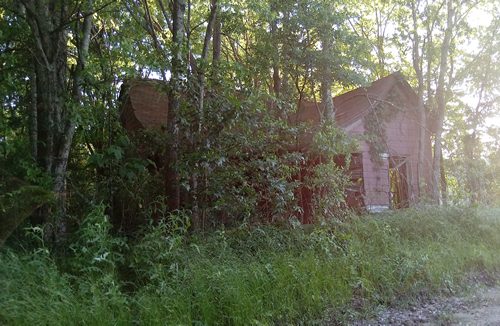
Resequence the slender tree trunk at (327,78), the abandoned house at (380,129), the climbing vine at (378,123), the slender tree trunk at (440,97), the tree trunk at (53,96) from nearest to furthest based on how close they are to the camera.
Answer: the tree trunk at (53,96), the slender tree trunk at (327,78), the abandoned house at (380,129), the slender tree trunk at (440,97), the climbing vine at (378,123)

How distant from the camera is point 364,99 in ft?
53.3

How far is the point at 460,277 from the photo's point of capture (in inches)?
327

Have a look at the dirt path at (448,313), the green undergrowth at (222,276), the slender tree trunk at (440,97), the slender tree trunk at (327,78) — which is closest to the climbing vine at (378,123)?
the slender tree trunk at (440,97)

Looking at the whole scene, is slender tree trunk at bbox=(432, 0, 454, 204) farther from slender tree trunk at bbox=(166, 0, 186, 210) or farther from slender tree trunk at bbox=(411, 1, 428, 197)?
slender tree trunk at bbox=(166, 0, 186, 210)

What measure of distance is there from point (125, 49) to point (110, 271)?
168 inches

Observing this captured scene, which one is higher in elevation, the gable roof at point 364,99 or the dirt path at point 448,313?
the gable roof at point 364,99

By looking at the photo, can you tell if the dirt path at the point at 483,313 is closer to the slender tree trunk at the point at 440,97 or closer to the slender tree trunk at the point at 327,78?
the slender tree trunk at the point at 327,78

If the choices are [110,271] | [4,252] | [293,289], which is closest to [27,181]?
[4,252]

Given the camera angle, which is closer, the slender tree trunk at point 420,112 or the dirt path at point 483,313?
the dirt path at point 483,313

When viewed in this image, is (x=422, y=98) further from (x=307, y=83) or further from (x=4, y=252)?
(x=4, y=252)

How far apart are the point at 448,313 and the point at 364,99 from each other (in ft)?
35.6

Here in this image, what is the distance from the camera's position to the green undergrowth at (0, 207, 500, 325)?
15.5 ft

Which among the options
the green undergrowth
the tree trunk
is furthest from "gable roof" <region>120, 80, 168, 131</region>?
the green undergrowth

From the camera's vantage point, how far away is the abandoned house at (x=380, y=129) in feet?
44.3
